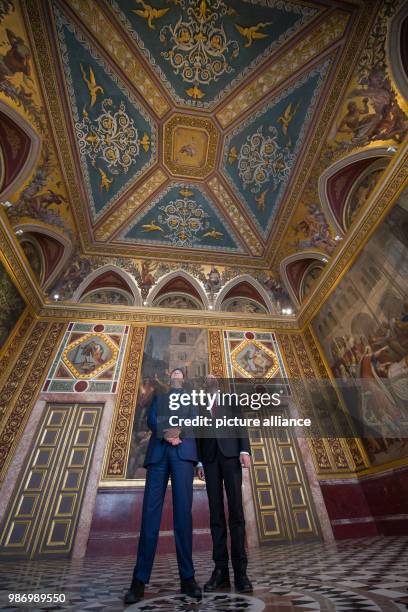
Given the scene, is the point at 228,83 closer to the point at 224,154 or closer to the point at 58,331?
the point at 224,154

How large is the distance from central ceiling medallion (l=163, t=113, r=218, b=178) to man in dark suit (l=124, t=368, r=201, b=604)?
8.72 metres

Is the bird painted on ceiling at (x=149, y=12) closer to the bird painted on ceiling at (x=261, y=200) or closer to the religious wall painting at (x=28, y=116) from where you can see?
the religious wall painting at (x=28, y=116)

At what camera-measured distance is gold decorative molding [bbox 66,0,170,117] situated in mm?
6719

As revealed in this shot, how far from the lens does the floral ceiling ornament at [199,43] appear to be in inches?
281

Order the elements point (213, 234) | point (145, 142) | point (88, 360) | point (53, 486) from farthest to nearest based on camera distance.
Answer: point (213, 234) < point (145, 142) < point (88, 360) < point (53, 486)

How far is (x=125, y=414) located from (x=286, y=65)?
9763mm

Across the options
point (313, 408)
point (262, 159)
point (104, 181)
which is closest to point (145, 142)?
point (104, 181)

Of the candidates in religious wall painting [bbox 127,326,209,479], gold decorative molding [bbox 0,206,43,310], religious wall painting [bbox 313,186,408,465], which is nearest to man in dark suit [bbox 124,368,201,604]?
religious wall painting [bbox 127,326,209,479]

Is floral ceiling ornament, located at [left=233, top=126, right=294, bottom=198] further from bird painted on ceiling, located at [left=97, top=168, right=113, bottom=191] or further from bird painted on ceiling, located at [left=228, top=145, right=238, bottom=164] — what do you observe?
bird painted on ceiling, located at [left=97, top=168, right=113, bottom=191]

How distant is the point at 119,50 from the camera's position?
7.36m

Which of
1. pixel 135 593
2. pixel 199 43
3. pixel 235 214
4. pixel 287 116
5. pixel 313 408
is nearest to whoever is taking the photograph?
pixel 135 593

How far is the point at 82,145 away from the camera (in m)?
8.49

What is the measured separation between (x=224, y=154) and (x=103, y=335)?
22.3 ft

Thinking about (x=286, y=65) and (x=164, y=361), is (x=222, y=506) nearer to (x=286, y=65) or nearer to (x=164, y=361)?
(x=164, y=361)
